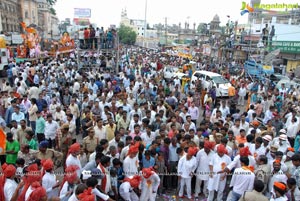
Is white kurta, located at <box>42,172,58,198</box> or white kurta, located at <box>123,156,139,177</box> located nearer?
white kurta, located at <box>42,172,58,198</box>

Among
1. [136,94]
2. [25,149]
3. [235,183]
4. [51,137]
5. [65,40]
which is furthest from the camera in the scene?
[65,40]

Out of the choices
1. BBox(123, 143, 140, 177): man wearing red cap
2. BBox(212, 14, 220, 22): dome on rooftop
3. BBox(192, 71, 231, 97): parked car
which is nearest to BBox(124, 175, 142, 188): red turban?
BBox(123, 143, 140, 177): man wearing red cap

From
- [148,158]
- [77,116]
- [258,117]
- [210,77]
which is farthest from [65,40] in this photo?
[148,158]

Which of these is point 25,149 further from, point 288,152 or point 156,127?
point 288,152

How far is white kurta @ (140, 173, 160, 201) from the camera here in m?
4.83

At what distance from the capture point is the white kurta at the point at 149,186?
4.83 m

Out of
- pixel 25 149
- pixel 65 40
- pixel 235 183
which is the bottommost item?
pixel 235 183

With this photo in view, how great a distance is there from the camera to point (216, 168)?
17.2ft

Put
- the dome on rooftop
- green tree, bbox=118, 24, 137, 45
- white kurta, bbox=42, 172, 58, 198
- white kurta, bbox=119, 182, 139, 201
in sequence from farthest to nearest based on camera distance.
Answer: green tree, bbox=118, 24, 137, 45
the dome on rooftop
white kurta, bbox=119, 182, 139, 201
white kurta, bbox=42, 172, 58, 198

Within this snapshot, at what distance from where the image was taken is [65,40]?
29.8 metres

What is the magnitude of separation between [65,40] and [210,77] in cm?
2020

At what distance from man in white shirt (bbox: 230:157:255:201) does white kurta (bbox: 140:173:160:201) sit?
1.39 m

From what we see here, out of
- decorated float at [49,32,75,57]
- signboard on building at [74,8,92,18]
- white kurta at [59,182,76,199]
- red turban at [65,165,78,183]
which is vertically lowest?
white kurta at [59,182,76,199]

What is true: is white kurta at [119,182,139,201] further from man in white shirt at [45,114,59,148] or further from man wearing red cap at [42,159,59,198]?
man in white shirt at [45,114,59,148]
